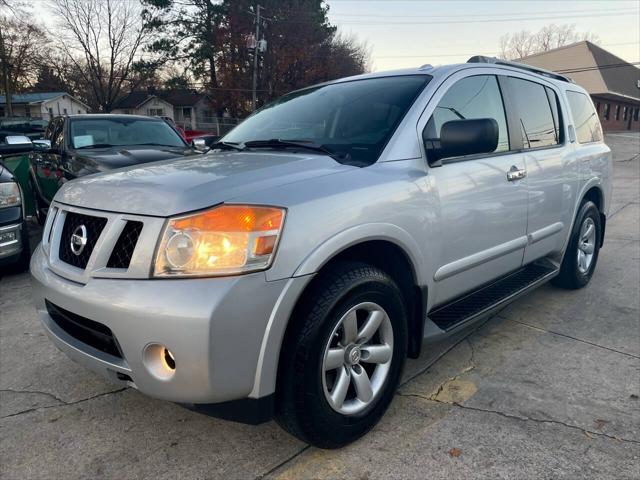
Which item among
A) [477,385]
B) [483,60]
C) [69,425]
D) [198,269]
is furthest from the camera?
[483,60]

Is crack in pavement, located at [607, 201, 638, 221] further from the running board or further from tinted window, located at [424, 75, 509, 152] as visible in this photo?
tinted window, located at [424, 75, 509, 152]

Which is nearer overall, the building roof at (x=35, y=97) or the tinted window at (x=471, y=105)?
the tinted window at (x=471, y=105)

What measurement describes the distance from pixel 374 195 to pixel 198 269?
0.88 metres

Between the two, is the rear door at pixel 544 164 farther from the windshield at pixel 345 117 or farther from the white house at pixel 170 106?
the white house at pixel 170 106

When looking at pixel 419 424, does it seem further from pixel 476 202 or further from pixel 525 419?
pixel 476 202

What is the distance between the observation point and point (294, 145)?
276 cm

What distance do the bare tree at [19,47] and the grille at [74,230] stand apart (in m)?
28.9

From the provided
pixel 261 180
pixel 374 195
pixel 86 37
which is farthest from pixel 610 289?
pixel 86 37

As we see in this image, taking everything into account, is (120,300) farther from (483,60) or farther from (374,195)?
(483,60)

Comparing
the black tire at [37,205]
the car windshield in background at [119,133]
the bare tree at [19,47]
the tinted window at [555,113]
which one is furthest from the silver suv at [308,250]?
the bare tree at [19,47]

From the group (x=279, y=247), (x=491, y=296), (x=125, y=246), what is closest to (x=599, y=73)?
(x=491, y=296)

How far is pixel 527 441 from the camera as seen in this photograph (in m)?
2.30

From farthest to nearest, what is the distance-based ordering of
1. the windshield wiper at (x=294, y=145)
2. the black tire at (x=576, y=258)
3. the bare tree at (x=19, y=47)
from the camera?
the bare tree at (x=19, y=47)
the black tire at (x=576, y=258)
the windshield wiper at (x=294, y=145)

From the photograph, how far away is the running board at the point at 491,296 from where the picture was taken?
9.25 ft
